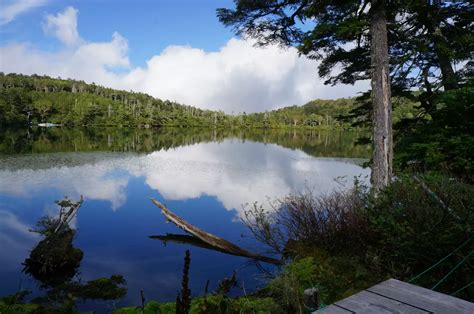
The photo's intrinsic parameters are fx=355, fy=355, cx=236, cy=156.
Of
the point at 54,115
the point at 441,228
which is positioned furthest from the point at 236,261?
the point at 54,115

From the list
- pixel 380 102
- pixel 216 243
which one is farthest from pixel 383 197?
pixel 216 243

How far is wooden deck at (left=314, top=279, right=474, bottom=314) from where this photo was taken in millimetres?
2406

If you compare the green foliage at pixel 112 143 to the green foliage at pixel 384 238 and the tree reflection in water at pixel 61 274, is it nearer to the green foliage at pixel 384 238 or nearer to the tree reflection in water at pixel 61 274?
the tree reflection in water at pixel 61 274

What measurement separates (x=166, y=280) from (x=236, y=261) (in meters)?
2.48

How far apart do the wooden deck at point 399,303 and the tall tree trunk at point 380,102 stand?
7.18 meters

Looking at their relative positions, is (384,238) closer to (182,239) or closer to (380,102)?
(380,102)

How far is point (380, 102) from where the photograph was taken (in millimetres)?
9633

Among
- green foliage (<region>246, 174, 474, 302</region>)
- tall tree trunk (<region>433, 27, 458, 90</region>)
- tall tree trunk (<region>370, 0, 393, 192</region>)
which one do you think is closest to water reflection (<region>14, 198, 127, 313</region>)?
green foliage (<region>246, 174, 474, 302</region>)

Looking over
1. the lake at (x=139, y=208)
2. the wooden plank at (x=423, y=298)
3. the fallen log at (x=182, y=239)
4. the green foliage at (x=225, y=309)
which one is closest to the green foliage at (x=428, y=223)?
the green foliage at (x=225, y=309)

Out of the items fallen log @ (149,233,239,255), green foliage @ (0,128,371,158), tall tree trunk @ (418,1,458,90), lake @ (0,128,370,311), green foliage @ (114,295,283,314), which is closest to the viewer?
green foliage @ (114,295,283,314)

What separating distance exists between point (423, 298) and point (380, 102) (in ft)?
25.8

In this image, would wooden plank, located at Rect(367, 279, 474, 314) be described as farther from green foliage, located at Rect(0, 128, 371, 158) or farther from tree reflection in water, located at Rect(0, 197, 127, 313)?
green foliage, located at Rect(0, 128, 371, 158)

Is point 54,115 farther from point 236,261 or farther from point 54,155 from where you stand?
point 236,261

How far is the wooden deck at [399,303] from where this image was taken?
7.89ft
